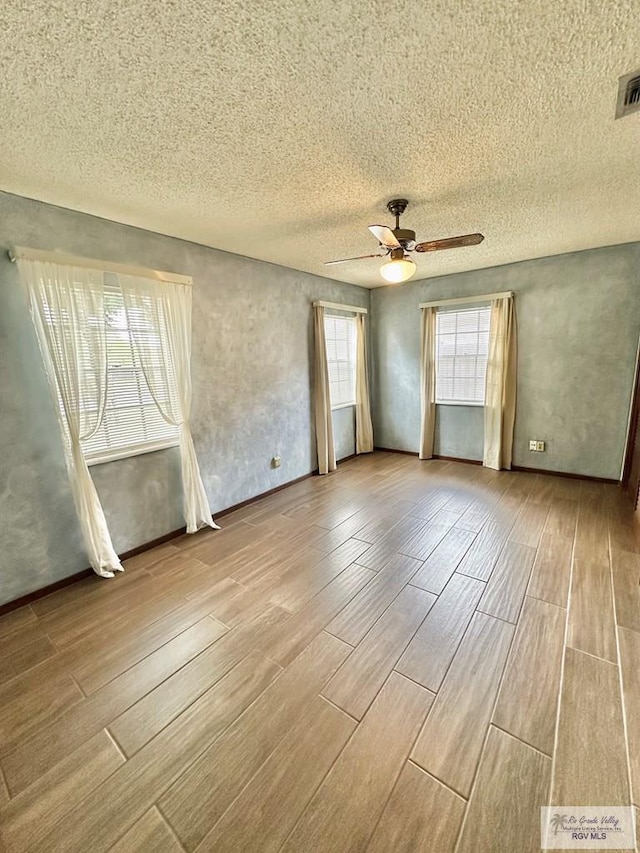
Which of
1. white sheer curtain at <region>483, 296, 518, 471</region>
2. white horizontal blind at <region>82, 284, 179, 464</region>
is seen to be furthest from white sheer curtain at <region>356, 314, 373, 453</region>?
white horizontal blind at <region>82, 284, 179, 464</region>

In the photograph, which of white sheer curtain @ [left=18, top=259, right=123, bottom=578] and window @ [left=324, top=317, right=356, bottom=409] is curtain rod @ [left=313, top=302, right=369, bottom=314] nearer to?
window @ [left=324, top=317, right=356, bottom=409]

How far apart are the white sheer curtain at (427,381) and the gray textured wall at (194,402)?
1.23 m

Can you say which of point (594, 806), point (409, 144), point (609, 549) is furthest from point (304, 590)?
point (409, 144)

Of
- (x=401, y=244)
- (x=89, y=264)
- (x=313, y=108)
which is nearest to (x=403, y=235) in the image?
(x=401, y=244)

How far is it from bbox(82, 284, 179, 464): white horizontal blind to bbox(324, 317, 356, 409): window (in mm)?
2403

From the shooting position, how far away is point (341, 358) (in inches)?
193

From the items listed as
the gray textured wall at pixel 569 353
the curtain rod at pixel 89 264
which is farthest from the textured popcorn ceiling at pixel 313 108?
the gray textured wall at pixel 569 353

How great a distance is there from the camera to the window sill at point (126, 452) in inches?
97.0

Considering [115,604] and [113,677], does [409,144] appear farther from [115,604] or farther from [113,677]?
[115,604]

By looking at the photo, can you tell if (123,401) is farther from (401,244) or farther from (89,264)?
(401,244)

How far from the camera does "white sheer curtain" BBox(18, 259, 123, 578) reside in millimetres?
2133

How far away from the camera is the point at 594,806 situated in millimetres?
1108

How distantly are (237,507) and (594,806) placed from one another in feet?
9.95

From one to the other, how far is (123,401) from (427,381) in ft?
12.4
